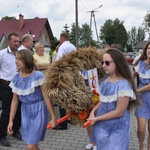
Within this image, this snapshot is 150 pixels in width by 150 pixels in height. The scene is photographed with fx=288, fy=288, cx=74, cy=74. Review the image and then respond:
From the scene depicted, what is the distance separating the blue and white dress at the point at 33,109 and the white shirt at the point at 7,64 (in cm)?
162

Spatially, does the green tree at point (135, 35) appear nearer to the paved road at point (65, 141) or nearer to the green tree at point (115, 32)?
the green tree at point (115, 32)

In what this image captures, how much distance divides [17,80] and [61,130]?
2633mm

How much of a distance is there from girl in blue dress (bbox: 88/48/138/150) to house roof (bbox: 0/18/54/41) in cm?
4778

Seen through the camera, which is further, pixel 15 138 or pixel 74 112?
pixel 15 138

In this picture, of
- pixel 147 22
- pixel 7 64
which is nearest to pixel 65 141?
pixel 7 64

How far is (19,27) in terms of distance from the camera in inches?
2149

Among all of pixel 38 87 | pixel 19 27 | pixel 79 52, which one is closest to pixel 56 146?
pixel 38 87

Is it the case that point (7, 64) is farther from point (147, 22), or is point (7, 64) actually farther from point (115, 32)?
point (115, 32)

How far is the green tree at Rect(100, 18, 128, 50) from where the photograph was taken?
81850 mm

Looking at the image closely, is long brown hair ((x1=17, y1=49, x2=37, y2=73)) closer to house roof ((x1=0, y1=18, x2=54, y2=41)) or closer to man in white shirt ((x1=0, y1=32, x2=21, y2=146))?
man in white shirt ((x1=0, y1=32, x2=21, y2=146))

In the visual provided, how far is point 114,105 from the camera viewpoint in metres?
2.79

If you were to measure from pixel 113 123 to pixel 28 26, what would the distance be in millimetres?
52784

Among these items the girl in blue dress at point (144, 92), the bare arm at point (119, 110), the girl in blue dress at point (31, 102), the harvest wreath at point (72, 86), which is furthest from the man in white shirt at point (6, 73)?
the bare arm at point (119, 110)

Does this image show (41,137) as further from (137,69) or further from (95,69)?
(137,69)
